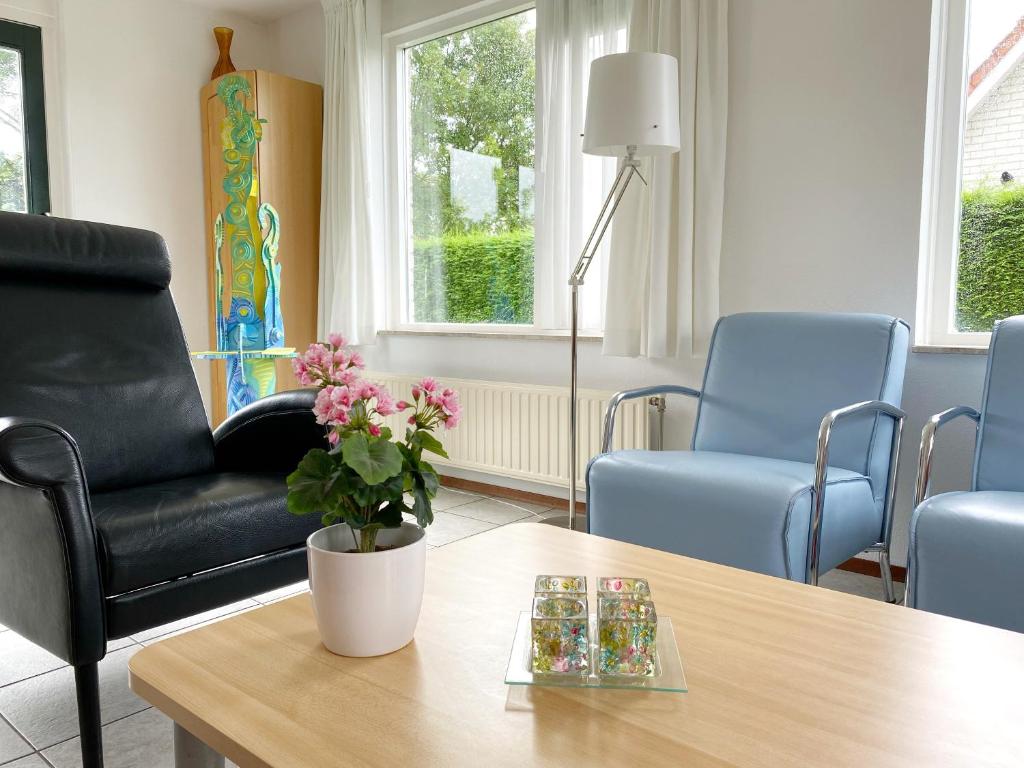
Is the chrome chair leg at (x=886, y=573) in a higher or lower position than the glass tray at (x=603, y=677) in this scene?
lower

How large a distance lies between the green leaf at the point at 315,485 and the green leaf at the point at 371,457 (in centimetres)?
4

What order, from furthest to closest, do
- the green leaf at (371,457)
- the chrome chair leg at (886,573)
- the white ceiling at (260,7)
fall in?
the white ceiling at (260,7)
the chrome chair leg at (886,573)
the green leaf at (371,457)

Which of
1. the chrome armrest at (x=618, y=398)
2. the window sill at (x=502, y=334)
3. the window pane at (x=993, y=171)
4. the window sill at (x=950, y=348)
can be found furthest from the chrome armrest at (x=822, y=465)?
the window sill at (x=502, y=334)

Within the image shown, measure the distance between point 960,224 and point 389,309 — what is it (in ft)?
8.45

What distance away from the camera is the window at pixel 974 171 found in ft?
7.79

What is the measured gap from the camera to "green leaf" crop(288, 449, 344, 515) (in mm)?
931

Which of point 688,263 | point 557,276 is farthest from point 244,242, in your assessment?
point 688,263

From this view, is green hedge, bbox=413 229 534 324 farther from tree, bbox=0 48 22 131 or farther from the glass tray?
the glass tray

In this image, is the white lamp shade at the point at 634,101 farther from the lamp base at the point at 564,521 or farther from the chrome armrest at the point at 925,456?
the lamp base at the point at 564,521

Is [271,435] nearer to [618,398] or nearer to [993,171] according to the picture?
[618,398]

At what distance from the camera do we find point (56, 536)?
4.52ft

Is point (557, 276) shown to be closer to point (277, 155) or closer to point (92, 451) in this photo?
point (277, 155)

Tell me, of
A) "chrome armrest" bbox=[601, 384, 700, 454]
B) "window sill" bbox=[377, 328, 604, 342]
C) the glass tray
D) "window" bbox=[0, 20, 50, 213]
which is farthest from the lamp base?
"window" bbox=[0, 20, 50, 213]

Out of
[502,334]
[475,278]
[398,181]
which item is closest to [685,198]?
[502,334]
